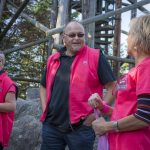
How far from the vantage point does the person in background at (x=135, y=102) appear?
102 inches

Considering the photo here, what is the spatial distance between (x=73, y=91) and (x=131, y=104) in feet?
3.79

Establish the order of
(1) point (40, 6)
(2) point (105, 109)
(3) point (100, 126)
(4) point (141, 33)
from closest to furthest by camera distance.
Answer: (4) point (141, 33) < (3) point (100, 126) < (2) point (105, 109) < (1) point (40, 6)

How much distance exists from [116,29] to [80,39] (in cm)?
829

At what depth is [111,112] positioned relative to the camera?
3.08 meters

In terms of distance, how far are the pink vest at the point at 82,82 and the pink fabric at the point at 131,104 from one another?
0.99 m

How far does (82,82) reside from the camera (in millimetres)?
3803

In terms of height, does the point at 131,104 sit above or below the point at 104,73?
below

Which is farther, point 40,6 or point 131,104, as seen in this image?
point 40,6

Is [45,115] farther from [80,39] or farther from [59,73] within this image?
[80,39]

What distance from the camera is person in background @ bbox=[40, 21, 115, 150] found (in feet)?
12.4

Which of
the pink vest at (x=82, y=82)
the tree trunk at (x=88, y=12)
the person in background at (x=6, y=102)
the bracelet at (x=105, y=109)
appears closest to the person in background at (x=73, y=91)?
the pink vest at (x=82, y=82)

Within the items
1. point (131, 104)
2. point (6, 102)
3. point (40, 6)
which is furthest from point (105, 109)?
point (40, 6)

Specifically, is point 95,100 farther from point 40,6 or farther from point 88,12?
point 40,6

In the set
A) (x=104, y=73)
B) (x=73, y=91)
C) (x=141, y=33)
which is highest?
(x=141, y=33)
